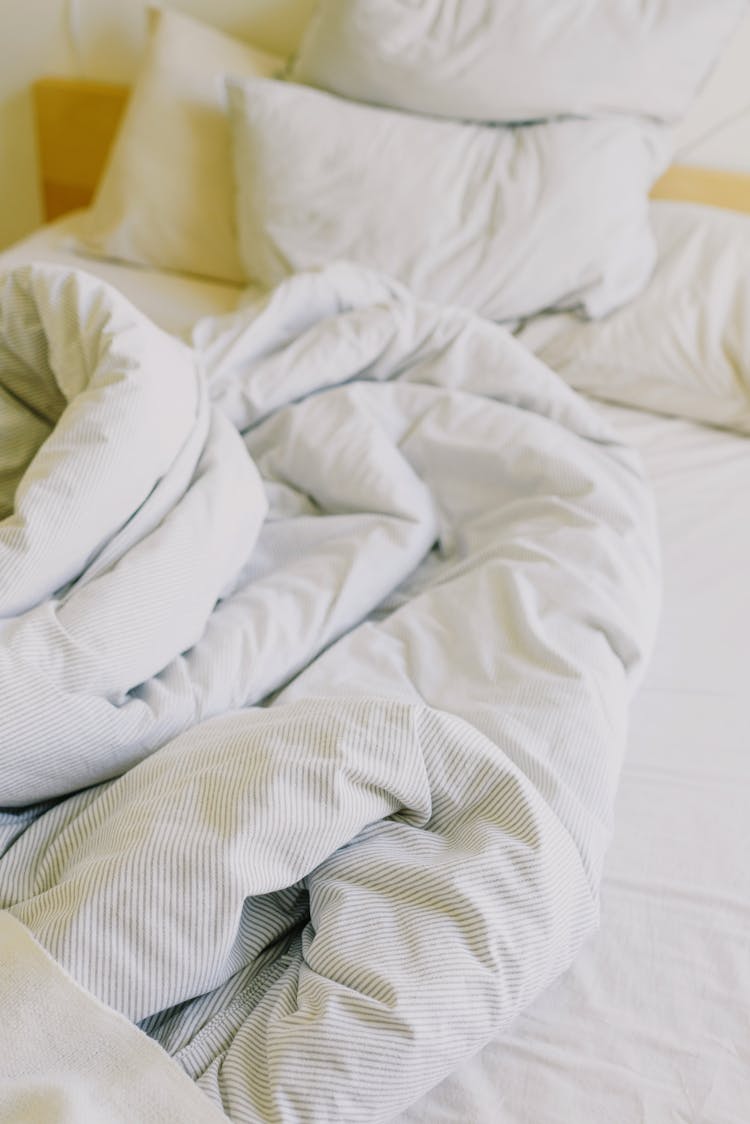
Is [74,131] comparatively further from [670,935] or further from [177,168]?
[670,935]

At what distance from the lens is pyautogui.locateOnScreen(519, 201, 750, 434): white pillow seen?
4.71ft

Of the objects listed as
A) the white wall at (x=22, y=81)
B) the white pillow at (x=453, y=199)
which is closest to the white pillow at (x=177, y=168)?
the white pillow at (x=453, y=199)

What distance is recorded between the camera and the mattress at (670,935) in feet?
2.25

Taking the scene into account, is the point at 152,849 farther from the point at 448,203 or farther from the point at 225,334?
the point at 448,203

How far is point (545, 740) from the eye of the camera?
830 millimetres

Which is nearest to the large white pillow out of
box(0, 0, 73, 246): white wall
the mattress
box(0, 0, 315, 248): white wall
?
box(0, 0, 315, 248): white wall

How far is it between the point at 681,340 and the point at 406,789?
3.06 feet

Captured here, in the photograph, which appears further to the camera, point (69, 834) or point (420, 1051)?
point (69, 834)

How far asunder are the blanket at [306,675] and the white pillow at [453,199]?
9.8 inches

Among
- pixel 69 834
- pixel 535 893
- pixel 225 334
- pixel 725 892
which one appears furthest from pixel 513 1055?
pixel 225 334

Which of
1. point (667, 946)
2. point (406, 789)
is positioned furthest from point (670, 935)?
point (406, 789)

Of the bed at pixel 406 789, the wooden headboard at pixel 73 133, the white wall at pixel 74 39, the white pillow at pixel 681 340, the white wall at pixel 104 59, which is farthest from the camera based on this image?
the wooden headboard at pixel 73 133

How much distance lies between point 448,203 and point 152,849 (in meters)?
1.14

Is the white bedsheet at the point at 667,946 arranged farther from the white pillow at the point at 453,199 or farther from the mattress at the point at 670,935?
the white pillow at the point at 453,199
